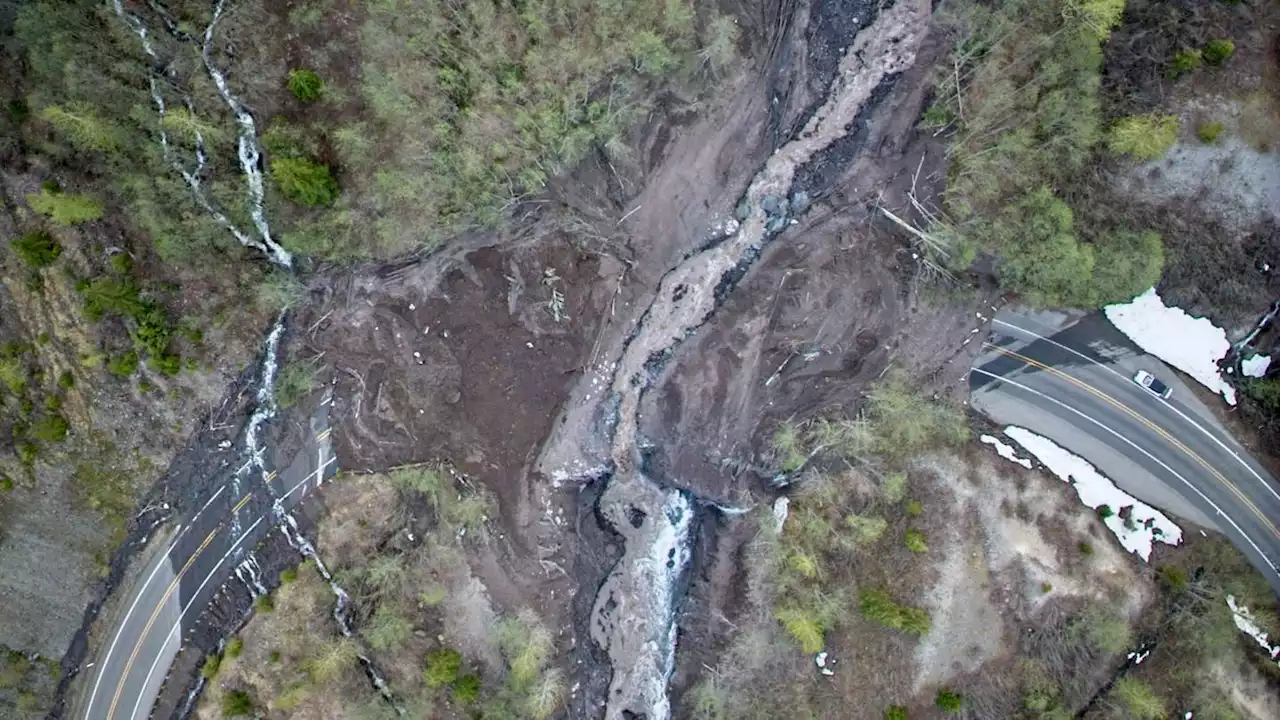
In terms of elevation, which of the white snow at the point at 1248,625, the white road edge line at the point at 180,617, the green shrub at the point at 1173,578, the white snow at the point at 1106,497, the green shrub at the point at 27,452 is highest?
the green shrub at the point at 27,452

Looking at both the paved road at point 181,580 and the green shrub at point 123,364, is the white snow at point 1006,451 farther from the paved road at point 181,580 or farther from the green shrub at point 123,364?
the green shrub at point 123,364

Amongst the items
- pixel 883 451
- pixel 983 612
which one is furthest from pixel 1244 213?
pixel 983 612

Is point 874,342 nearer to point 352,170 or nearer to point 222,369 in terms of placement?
point 352,170

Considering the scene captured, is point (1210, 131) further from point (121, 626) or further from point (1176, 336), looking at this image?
point (121, 626)

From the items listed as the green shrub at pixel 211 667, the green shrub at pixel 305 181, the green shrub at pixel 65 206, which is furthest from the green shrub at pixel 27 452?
the green shrub at pixel 305 181

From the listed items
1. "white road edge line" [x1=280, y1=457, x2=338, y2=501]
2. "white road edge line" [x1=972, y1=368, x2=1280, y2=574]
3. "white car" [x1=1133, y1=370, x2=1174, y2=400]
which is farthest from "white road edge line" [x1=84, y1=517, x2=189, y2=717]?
"white car" [x1=1133, y1=370, x2=1174, y2=400]

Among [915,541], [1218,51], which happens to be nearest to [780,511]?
[915,541]

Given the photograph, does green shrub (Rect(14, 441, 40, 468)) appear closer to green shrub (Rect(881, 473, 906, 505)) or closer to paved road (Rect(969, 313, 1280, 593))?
green shrub (Rect(881, 473, 906, 505))
